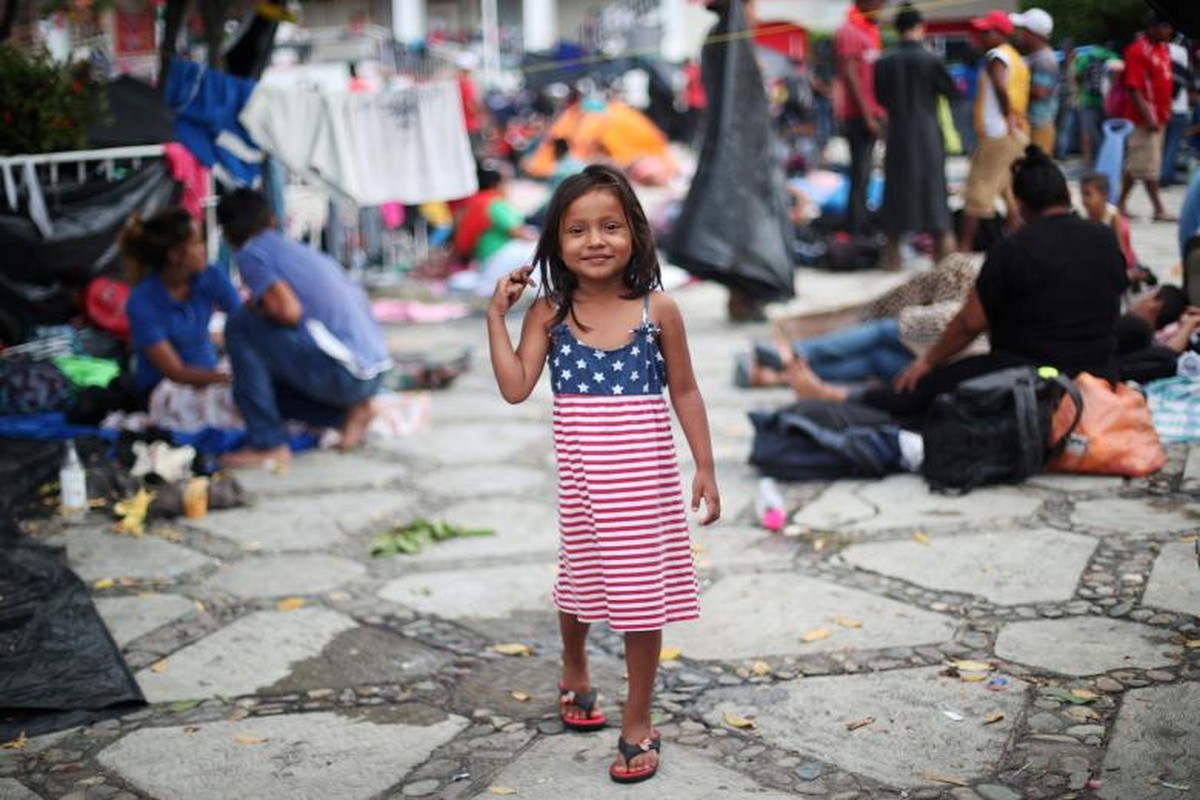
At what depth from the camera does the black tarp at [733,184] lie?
7.76 meters

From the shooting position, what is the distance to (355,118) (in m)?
7.59

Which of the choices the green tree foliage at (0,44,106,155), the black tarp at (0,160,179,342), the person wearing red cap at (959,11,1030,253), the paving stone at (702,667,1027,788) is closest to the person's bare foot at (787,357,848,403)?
the person wearing red cap at (959,11,1030,253)

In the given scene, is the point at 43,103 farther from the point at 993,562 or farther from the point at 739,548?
the point at 993,562

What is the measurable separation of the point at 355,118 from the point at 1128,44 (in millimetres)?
4247

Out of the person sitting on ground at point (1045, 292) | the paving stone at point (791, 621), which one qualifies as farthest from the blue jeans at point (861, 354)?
the paving stone at point (791, 621)

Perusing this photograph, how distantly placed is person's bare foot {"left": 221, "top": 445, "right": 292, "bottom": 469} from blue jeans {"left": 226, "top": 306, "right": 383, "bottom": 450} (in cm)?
3

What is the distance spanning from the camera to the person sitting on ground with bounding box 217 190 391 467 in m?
5.57

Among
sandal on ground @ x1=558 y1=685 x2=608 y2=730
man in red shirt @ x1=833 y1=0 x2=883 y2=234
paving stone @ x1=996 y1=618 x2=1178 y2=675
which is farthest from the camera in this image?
man in red shirt @ x1=833 y1=0 x2=883 y2=234

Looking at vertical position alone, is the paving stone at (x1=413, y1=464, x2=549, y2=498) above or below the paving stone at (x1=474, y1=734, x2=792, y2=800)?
above

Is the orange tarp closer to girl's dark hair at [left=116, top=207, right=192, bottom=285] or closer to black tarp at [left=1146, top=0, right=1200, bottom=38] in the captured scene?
girl's dark hair at [left=116, top=207, right=192, bottom=285]

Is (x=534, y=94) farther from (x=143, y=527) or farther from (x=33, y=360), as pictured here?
(x=143, y=527)

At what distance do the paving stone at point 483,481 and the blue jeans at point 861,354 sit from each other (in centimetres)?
162

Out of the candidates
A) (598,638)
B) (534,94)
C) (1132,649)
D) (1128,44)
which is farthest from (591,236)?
(534,94)

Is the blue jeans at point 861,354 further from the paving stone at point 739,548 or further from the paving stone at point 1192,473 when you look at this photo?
the paving stone at point 739,548
